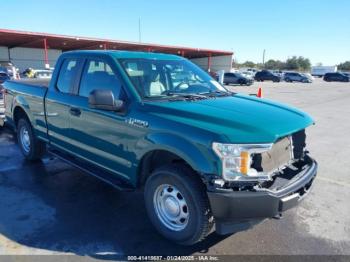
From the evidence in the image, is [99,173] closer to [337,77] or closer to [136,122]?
[136,122]

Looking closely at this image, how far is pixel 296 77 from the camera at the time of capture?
48.2m

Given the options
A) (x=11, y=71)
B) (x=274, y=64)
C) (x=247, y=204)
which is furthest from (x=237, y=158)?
(x=274, y=64)

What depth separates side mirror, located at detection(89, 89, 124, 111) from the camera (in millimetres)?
3322

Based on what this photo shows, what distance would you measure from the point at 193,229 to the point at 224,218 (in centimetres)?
39

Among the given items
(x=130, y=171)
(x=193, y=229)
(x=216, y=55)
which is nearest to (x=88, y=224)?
(x=130, y=171)

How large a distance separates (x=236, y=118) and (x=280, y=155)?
24.9 inches

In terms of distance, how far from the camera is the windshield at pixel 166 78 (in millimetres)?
3658

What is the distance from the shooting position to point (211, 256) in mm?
3100

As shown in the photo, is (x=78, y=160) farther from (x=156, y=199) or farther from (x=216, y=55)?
(x=216, y=55)

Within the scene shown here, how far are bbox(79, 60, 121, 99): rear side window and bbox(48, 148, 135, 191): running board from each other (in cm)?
96

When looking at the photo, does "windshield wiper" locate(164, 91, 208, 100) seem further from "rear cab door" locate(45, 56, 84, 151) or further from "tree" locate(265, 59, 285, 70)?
"tree" locate(265, 59, 285, 70)

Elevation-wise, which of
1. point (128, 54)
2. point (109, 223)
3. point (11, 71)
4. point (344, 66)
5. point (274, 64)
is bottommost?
point (109, 223)

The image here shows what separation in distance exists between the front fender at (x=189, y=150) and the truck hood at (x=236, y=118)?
0.17m

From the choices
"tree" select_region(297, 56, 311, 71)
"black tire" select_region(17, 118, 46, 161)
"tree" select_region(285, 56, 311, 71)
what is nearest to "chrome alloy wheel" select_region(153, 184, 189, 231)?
"black tire" select_region(17, 118, 46, 161)
